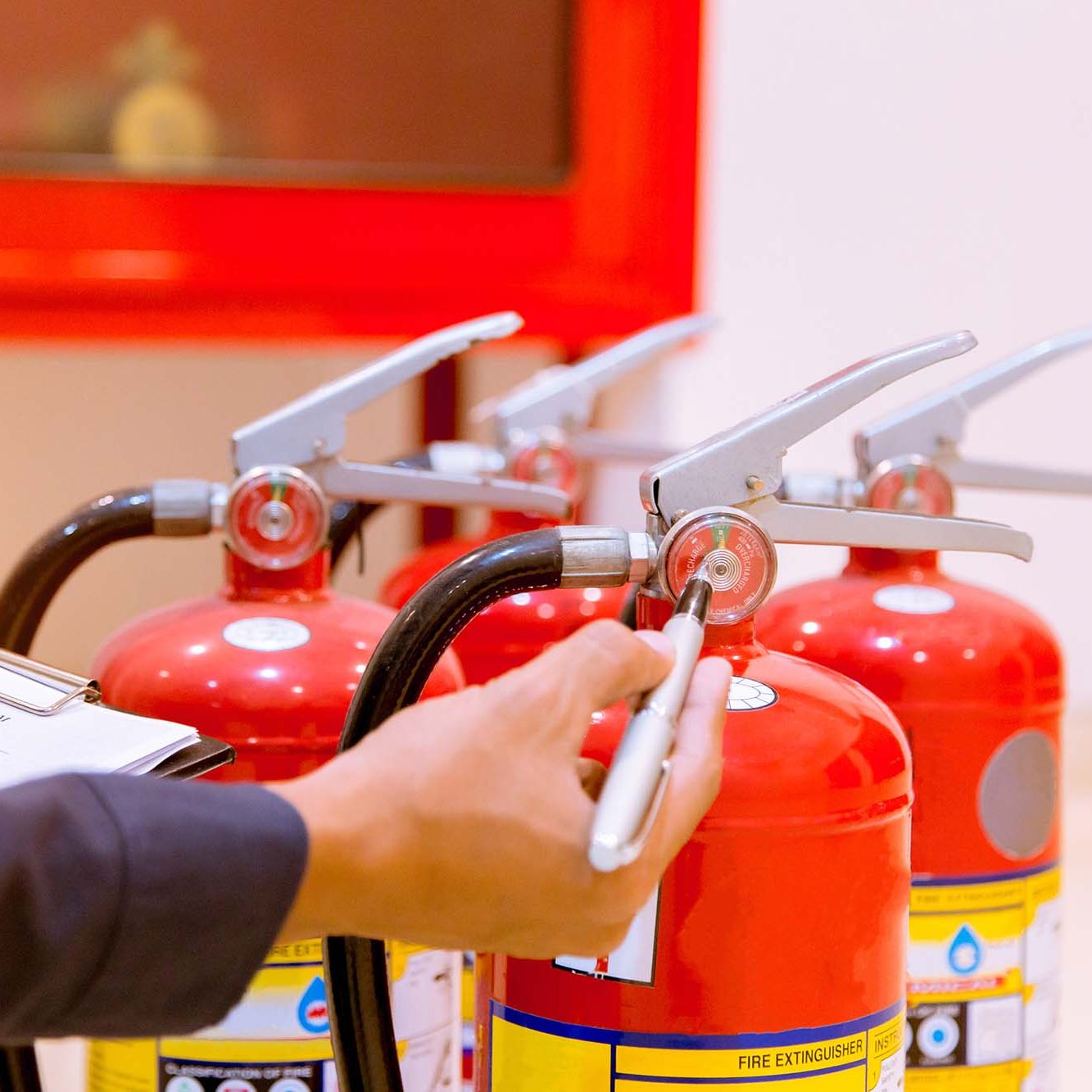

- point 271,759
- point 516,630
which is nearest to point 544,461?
point 516,630

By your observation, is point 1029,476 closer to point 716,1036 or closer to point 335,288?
point 716,1036

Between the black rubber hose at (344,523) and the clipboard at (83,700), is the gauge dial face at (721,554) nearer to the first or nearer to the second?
the clipboard at (83,700)

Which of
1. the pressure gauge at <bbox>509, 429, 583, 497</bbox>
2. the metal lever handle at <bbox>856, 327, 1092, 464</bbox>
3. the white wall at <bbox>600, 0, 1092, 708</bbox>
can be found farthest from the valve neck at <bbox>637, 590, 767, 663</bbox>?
the white wall at <bbox>600, 0, 1092, 708</bbox>

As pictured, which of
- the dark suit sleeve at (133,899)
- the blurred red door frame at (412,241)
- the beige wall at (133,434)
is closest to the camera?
the dark suit sleeve at (133,899)

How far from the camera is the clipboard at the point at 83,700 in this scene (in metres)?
0.47

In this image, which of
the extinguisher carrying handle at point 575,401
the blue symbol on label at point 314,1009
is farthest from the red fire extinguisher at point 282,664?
the extinguisher carrying handle at point 575,401

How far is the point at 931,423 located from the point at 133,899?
489mm

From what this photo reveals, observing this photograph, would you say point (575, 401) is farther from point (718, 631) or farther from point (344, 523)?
point (718, 631)

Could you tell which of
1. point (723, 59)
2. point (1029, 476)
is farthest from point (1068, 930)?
point (723, 59)

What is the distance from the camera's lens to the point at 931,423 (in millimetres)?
744

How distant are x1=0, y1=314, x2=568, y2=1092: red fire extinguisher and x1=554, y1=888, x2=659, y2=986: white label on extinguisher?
143 mm

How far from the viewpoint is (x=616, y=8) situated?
129 cm

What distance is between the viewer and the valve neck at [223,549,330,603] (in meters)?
0.69

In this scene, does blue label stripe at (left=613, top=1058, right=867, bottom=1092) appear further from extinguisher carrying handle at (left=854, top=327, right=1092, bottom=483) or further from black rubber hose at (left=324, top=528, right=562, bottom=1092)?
extinguisher carrying handle at (left=854, top=327, right=1092, bottom=483)
